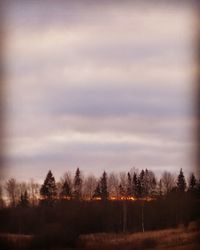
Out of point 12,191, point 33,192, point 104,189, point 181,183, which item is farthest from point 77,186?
point 181,183

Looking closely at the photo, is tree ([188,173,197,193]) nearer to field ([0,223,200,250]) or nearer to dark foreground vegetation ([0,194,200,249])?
dark foreground vegetation ([0,194,200,249])

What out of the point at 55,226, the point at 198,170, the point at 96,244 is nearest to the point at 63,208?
the point at 55,226

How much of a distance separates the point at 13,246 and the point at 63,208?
1.34 ft

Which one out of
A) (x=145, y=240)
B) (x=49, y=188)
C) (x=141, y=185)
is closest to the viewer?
(x=145, y=240)

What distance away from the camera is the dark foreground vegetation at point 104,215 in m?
2.75

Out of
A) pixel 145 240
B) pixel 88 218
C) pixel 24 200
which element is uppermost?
pixel 24 200

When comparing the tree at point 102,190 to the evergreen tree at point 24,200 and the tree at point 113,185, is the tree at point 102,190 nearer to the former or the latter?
the tree at point 113,185

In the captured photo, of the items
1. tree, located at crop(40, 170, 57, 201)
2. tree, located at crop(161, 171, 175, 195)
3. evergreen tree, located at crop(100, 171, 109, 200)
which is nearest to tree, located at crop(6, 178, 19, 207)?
tree, located at crop(40, 170, 57, 201)

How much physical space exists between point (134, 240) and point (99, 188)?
0.41 meters

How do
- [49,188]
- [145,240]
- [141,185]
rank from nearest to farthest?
[145,240]
[49,188]
[141,185]

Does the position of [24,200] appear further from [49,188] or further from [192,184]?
[192,184]

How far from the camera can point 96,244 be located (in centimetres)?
278

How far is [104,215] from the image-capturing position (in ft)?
9.50

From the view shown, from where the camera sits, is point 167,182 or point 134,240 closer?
point 134,240
